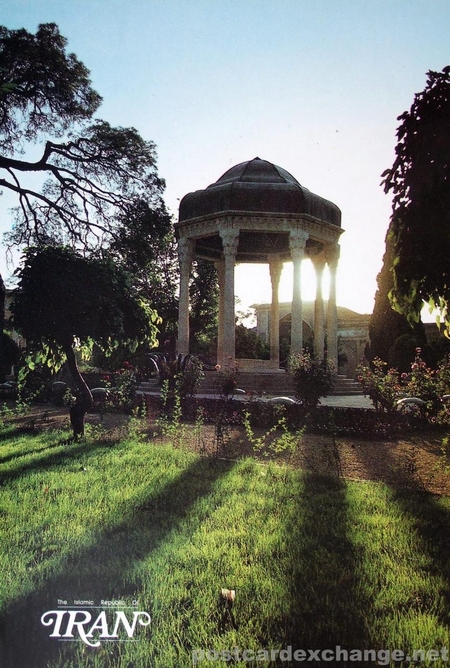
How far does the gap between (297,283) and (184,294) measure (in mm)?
4641

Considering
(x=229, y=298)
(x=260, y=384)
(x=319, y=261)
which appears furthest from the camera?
(x=319, y=261)

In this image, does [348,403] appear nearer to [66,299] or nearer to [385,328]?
[66,299]

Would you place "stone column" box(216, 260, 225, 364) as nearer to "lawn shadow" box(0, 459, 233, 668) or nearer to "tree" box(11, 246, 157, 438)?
"tree" box(11, 246, 157, 438)

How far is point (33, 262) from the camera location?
32.6 feet

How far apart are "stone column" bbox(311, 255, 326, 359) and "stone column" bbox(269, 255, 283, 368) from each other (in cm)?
201

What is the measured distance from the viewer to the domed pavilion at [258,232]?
2030cm

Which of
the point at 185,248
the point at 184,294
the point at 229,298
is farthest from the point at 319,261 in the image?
the point at 184,294

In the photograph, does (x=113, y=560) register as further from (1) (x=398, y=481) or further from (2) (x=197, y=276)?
(2) (x=197, y=276)

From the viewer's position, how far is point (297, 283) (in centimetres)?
2102

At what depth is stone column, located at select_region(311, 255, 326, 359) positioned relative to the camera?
881 inches

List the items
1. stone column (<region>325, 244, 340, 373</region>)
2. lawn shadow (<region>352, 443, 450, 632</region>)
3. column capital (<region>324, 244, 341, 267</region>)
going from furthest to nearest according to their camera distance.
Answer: stone column (<region>325, 244, 340, 373</region>) < column capital (<region>324, 244, 341, 267</region>) < lawn shadow (<region>352, 443, 450, 632</region>)

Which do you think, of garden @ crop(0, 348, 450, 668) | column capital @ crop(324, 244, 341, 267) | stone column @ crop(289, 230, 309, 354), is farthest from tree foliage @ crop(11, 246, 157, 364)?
column capital @ crop(324, 244, 341, 267)

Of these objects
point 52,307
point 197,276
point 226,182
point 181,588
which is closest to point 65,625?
point 181,588

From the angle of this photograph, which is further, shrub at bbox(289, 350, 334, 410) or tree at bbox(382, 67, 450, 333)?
shrub at bbox(289, 350, 334, 410)
